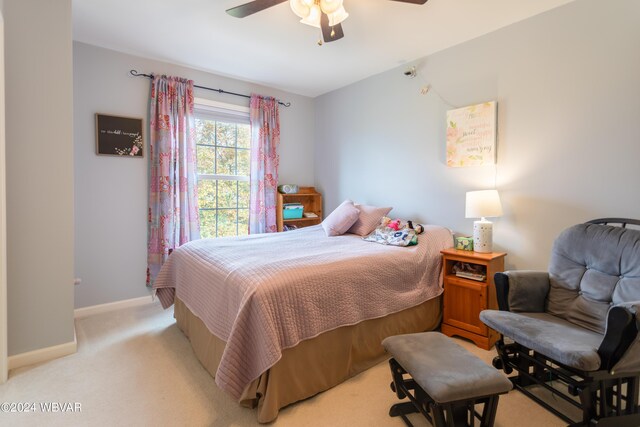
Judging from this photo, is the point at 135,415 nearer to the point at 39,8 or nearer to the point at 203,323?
the point at 203,323

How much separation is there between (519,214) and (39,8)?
3736mm

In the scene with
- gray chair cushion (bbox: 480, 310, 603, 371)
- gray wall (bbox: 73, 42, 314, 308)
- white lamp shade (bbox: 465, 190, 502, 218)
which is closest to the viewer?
gray chair cushion (bbox: 480, 310, 603, 371)

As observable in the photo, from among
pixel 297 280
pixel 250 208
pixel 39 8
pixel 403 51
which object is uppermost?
pixel 403 51

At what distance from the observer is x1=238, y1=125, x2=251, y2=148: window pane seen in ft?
13.0

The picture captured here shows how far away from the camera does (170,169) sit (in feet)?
10.8

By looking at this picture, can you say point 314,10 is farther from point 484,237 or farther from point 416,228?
point 484,237

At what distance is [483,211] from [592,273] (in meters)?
0.75

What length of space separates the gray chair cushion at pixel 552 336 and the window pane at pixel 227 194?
2.96 m

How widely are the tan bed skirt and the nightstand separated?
0.61ft

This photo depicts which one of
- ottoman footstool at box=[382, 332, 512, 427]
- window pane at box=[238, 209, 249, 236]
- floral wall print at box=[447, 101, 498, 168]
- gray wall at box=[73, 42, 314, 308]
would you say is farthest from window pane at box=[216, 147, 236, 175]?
ottoman footstool at box=[382, 332, 512, 427]

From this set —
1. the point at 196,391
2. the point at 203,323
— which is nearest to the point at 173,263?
the point at 203,323

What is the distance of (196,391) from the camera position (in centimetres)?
189

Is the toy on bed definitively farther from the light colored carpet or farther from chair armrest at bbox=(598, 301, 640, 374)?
chair armrest at bbox=(598, 301, 640, 374)

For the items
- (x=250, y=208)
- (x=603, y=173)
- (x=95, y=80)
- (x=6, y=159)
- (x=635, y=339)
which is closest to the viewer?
(x=635, y=339)
